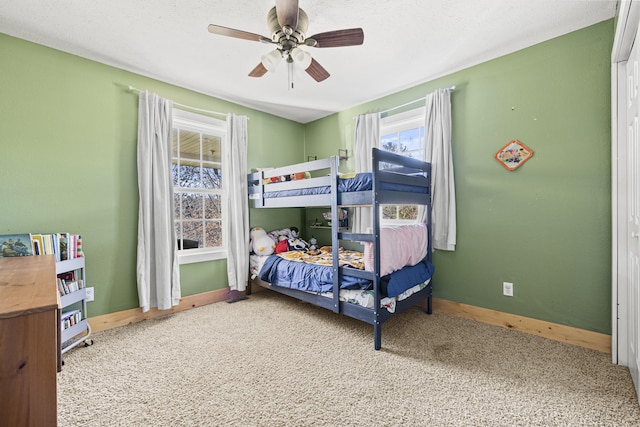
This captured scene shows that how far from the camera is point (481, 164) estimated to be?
9.17 feet

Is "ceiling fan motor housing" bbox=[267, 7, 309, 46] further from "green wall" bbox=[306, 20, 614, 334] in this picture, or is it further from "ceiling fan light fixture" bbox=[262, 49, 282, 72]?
"green wall" bbox=[306, 20, 614, 334]

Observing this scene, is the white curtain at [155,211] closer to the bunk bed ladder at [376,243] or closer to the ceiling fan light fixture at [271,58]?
the ceiling fan light fixture at [271,58]

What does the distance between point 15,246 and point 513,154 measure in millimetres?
4004

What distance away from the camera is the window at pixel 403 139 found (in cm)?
330

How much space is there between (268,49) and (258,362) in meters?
2.55

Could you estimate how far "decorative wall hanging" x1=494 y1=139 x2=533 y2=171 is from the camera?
99.8 inches

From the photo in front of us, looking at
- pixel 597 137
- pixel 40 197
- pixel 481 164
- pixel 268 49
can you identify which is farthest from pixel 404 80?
pixel 40 197

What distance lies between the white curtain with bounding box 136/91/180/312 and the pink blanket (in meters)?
2.05

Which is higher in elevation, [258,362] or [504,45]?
[504,45]

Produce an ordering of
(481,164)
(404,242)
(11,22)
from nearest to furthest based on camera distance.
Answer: (11,22)
(404,242)
(481,164)

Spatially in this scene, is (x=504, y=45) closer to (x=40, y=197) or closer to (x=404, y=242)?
(x=404, y=242)

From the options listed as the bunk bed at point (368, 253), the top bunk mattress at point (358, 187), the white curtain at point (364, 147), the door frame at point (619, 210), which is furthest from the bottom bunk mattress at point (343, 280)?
the door frame at point (619, 210)

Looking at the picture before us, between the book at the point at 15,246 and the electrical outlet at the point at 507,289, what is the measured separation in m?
3.84

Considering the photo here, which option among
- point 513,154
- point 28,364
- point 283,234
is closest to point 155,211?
point 283,234
